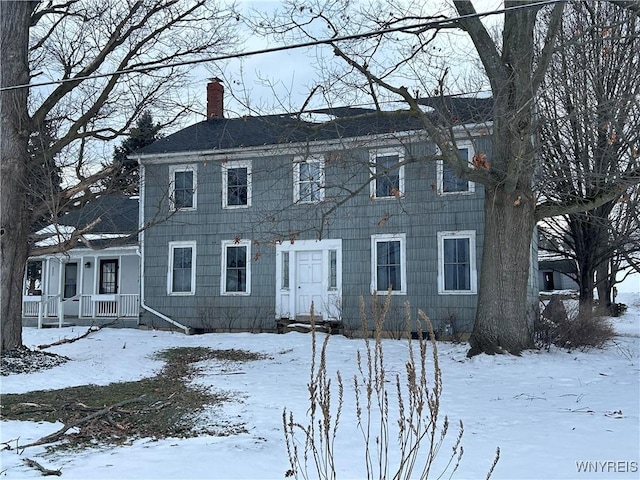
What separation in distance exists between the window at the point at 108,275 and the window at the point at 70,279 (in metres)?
1.32

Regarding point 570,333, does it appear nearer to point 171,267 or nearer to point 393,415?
point 393,415

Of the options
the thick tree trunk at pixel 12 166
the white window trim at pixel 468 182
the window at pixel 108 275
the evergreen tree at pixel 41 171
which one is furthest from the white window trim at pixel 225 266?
the thick tree trunk at pixel 12 166

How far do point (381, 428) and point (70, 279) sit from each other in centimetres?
2145

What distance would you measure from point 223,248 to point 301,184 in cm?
305

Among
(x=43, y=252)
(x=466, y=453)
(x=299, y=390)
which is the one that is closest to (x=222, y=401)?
(x=299, y=390)

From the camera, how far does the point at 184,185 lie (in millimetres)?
18234

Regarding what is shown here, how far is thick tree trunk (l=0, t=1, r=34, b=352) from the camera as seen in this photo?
1118 cm

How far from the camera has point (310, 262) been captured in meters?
16.9

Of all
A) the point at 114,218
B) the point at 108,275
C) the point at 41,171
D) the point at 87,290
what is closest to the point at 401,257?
the point at 41,171

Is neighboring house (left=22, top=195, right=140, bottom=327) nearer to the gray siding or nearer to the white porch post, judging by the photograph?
the white porch post

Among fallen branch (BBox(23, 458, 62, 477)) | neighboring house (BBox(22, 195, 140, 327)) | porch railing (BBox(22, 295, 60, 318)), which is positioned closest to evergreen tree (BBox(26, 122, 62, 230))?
neighboring house (BBox(22, 195, 140, 327))

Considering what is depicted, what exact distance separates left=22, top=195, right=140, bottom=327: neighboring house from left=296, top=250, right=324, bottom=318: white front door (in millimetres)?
5599

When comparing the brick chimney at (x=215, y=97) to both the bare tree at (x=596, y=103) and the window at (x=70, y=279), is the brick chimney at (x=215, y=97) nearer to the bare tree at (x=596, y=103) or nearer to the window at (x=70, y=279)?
the window at (x=70, y=279)

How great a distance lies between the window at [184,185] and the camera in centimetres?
1805
